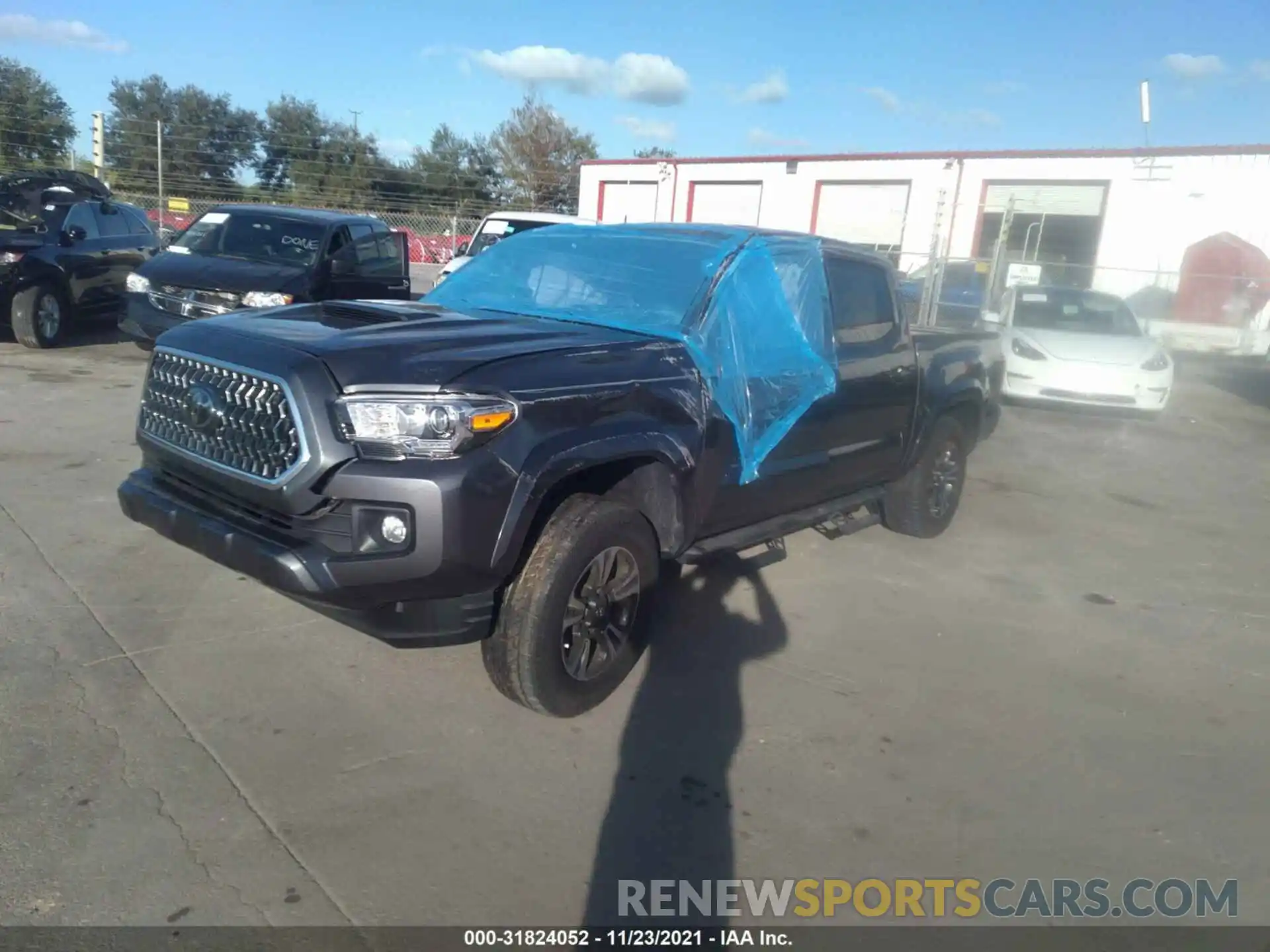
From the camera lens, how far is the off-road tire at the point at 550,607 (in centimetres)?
346

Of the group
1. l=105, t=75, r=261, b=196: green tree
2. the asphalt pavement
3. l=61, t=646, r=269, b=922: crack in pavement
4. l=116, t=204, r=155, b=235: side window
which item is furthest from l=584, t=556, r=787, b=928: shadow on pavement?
l=105, t=75, r=261, b=196: green tree

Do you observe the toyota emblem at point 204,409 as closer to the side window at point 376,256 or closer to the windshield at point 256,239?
the windshield at point 256,239

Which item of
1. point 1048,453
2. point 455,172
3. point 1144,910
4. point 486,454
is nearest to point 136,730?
point 486,454

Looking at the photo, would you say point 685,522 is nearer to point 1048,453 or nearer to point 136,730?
point 136,730

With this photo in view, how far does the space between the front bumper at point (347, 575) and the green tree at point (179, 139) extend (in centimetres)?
3294

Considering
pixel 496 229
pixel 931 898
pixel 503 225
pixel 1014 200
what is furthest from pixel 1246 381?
pixel 931 898

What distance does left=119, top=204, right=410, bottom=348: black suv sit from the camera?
29.3 feet

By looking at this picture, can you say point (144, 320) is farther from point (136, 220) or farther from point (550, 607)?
point (550, 607)

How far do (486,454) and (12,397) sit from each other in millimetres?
7032

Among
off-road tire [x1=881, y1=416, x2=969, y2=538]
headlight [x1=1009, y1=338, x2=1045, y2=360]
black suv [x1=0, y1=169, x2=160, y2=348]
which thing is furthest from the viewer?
headlight [x1=1009, y1=338, x2=1045, y2=360]

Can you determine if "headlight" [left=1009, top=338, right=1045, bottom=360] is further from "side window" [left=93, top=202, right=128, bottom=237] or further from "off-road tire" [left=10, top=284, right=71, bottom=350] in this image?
"off-road tire" [left=10, top=284, right=71, bottom=350]

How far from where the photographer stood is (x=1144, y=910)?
118 inches

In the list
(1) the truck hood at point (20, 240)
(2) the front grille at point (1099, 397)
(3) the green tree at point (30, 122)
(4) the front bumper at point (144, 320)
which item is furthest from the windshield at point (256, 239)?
(3) the green tree at point (30, 122)

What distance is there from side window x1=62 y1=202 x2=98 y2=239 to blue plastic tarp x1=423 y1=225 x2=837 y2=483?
312 inches
